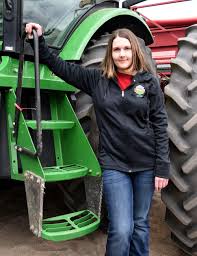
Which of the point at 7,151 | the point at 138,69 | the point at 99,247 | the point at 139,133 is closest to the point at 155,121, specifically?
the point at 139,133

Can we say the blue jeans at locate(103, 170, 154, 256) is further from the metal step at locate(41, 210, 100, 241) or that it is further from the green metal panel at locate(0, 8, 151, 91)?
the green metal panel at locate(0, 8, 151, 91)

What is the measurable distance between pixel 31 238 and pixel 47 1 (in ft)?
5.72

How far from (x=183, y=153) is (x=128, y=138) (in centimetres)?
36

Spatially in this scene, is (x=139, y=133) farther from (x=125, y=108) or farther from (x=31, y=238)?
(x=31, y=238)

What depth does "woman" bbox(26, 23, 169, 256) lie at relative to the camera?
2330mm

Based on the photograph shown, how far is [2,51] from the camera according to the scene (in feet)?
8.59

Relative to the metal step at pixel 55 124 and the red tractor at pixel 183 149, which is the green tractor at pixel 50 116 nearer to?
A: the metal step at pixel 55 124

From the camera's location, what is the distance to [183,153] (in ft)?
8.07

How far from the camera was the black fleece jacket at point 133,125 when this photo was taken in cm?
233

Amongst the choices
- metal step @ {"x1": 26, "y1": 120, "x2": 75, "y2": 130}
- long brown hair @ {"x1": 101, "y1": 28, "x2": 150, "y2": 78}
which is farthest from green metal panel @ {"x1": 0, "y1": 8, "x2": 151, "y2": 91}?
long brown hair @ {"x1": 101, "y1": 28, "x2": 150, "y2": 78}

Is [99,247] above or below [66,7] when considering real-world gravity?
below

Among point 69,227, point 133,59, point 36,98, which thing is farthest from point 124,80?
point 69,227

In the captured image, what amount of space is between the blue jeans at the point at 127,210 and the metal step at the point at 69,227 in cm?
14

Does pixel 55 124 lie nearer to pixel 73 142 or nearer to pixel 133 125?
pixel 73 142
